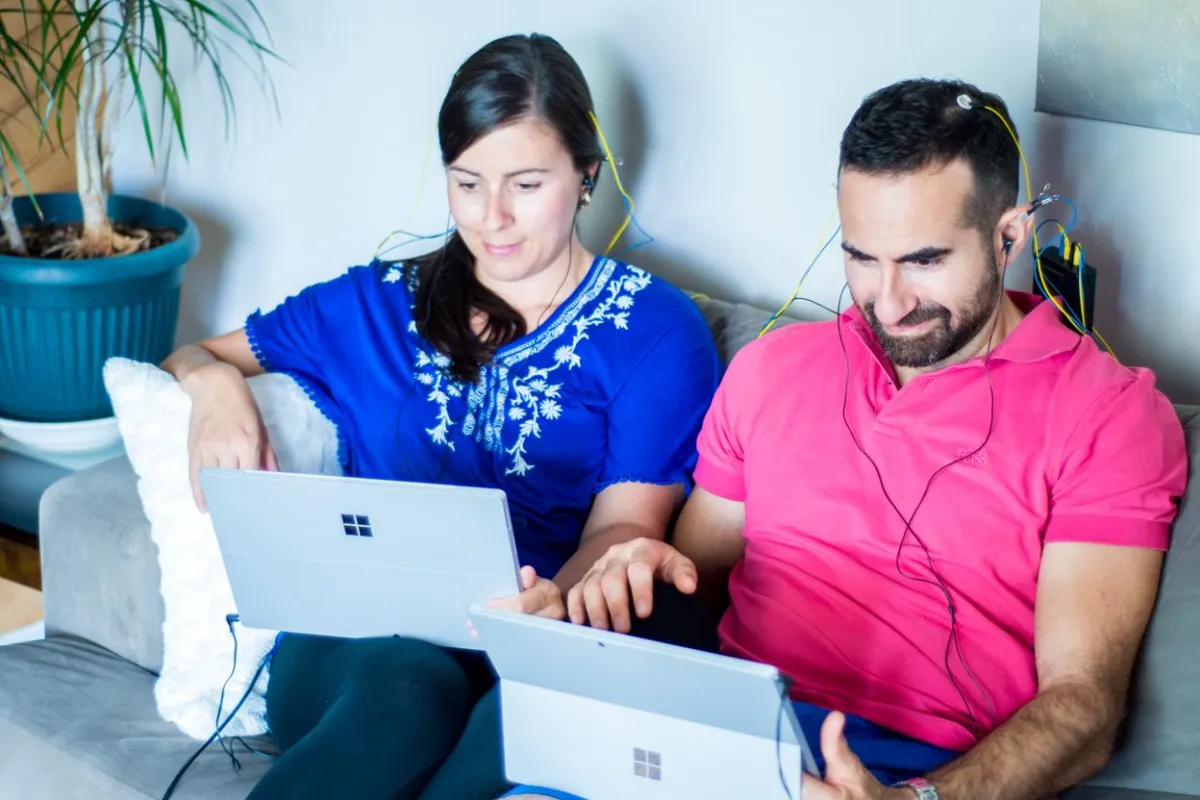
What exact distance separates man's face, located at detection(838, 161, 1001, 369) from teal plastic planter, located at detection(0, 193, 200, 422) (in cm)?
150

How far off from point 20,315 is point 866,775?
189 centimetres

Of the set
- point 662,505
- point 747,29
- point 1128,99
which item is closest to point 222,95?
point 747,29

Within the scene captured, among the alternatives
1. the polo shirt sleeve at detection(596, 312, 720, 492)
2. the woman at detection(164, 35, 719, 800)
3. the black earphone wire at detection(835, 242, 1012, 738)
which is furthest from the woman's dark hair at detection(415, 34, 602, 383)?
the black earphone wire at detection(835, 242, 1012, 738)

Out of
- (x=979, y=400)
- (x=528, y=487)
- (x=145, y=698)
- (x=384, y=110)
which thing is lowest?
(x=145, y=698)

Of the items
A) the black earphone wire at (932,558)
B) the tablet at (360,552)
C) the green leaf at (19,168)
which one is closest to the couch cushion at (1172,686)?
the black earphone wire at (932,558)

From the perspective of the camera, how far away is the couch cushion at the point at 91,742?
1.59 metres

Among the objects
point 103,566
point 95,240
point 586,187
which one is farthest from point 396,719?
point 95,240

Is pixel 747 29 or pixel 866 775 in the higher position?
pixel 747 29

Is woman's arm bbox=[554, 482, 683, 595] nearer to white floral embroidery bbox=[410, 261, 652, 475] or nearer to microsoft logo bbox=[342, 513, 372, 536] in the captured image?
white floral embroidery bbox=[410, 261, 652, 475]

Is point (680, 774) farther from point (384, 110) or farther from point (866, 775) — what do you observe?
point (384, 110)

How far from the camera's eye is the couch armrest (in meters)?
1.84

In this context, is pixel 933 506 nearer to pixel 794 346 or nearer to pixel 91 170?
pixel 794 346

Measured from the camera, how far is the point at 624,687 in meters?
1.12

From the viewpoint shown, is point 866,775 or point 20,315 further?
point 20,315
